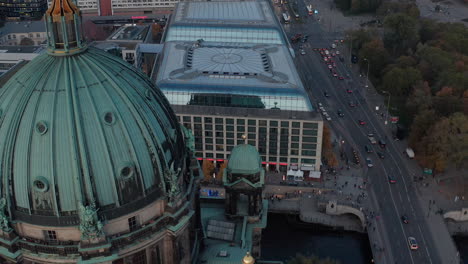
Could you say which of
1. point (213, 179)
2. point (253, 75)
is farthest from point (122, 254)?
point (253, 75)

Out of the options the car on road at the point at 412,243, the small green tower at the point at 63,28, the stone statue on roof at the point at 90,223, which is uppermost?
the small green tower at the point at 63,28

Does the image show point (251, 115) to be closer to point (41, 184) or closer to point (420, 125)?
point (420, 125)

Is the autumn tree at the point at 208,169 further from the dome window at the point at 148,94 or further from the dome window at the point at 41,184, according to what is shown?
the dome window at the point at 41,184

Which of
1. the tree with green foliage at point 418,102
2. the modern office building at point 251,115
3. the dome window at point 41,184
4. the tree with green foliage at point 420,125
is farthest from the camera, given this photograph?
the tree with green foliage at point 418,102

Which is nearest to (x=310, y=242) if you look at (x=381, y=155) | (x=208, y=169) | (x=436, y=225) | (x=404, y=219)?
(x=404, y=219)

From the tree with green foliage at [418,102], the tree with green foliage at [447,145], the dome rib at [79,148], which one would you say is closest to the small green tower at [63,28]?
the dome rib at [79,148]

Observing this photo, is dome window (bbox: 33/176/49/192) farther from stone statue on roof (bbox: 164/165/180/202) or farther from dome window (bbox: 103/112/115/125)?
stone statue on roof (bbox: 164/165/180/202)
